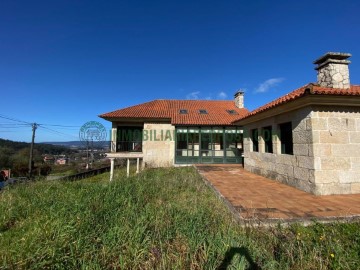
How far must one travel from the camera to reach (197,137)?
1680 centimetres

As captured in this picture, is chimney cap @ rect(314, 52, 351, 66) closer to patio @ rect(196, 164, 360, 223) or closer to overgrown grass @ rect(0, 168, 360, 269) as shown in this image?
patio @ rect(196, 164, 360, 223)

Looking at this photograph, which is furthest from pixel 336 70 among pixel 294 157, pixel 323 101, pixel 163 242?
pixel 163 242

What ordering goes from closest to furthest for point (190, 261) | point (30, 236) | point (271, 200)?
point (190, 261), point (30, 236), point (271, 200)

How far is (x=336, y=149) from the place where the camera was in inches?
222

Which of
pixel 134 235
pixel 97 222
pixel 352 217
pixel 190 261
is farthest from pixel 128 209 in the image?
pixel 352 217

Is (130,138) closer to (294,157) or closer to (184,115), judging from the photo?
(184,115)

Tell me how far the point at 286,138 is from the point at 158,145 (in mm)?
11315

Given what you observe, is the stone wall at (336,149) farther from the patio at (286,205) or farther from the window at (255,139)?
the window at (255,139)

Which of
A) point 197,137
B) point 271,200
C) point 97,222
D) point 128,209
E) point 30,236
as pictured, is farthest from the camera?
point 197,137

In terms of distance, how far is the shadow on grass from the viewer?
247 centimetres

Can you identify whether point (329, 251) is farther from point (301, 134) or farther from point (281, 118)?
point (281, 118)

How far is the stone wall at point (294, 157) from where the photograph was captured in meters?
5.69

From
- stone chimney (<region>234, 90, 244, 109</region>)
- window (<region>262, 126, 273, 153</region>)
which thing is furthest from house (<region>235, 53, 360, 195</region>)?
stone chimney (<region>234, 90, 244, 109</region>)

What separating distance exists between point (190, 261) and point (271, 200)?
3.17 m
